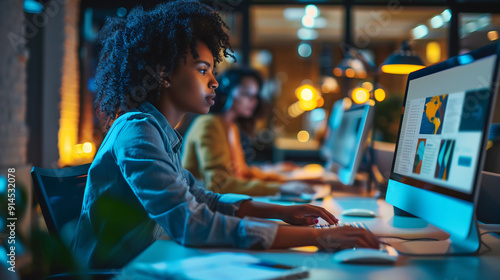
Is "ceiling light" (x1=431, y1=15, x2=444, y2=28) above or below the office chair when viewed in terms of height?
above

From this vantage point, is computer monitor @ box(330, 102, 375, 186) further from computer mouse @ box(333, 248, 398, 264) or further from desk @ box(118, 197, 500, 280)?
computer mouse @ box(333, 248, 398, 264)

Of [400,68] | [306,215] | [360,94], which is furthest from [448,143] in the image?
[360,94]

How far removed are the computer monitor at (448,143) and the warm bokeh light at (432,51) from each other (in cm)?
828

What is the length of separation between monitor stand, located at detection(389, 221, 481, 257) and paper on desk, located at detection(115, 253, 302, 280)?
386 mm

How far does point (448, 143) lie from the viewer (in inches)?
39.2

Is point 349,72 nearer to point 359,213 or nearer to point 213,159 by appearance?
point 213,159

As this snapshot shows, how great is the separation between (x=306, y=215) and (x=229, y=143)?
181 cm

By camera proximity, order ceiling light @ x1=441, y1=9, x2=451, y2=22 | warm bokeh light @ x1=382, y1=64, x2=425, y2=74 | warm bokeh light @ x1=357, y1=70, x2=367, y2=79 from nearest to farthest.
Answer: warm bokeh light @ x1=382, y1=64, x2=425, y2=74 → warm bokeh light @ x1=357, y1=70, x2=367, y2=79 → ceiling light @ x1=441, y1=9, x2=451, y2=22

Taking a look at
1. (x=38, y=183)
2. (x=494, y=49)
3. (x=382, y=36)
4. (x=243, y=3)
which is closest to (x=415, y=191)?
(x=494, y=49)

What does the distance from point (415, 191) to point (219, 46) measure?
0.77 m

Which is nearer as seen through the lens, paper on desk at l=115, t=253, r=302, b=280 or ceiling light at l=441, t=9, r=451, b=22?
paper on desk at l=115, t=253, r=302, b=280

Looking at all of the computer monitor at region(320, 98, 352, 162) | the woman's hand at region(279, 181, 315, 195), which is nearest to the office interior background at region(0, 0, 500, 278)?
the computer monitor at region(320, 98, 352, 162)

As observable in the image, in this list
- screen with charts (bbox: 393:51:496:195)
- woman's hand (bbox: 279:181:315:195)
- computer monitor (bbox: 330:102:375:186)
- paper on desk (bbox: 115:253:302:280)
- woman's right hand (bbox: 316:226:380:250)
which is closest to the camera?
paper on desk (bbox: 115:253:302:280)

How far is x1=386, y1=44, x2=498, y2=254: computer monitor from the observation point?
0.87m
